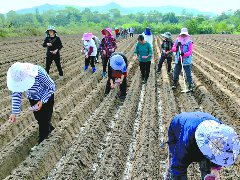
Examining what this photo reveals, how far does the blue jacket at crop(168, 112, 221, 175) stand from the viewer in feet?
8.04

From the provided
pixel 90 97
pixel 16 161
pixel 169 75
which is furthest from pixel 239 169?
pixel 169 75

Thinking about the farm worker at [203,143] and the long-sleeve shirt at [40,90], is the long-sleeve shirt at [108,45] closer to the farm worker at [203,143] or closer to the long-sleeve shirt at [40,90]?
the long-sleeve shirt at [40,90]

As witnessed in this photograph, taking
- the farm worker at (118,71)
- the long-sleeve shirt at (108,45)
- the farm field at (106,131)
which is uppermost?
the long-sleeve shirt at (108,45)

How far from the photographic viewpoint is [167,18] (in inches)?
4638

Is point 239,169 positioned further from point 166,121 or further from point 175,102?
point 175,102

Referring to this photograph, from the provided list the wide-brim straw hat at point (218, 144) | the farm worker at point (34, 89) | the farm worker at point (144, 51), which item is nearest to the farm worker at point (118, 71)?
the farm worker at point (144, 51)

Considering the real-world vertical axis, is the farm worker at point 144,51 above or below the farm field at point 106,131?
above

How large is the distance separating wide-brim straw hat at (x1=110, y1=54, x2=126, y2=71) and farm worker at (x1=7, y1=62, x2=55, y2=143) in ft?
7.17

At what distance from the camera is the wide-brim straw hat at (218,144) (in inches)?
86.0

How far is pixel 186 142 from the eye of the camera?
247 centimetres

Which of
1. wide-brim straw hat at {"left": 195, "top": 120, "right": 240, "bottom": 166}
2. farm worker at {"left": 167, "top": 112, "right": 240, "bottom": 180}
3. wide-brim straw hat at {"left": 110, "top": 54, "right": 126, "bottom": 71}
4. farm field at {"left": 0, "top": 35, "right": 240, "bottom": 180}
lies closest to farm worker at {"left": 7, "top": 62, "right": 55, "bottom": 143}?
farm field at {"left": 0, "top": 35, "right": 240, "bottom": 180}

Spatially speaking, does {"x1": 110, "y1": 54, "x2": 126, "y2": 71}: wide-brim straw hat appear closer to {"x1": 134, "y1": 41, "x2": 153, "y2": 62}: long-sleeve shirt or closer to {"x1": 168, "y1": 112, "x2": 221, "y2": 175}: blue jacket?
{"x1": 134, "y1": 41, "x2": 153, "y2": 62}: long-sleeve shirt

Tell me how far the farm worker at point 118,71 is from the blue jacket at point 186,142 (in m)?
4.09

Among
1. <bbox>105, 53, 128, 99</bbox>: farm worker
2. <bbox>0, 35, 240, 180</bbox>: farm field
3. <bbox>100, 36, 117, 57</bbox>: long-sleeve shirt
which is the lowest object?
<bbox>0, 35, 240, 180</bbox>: farm field
